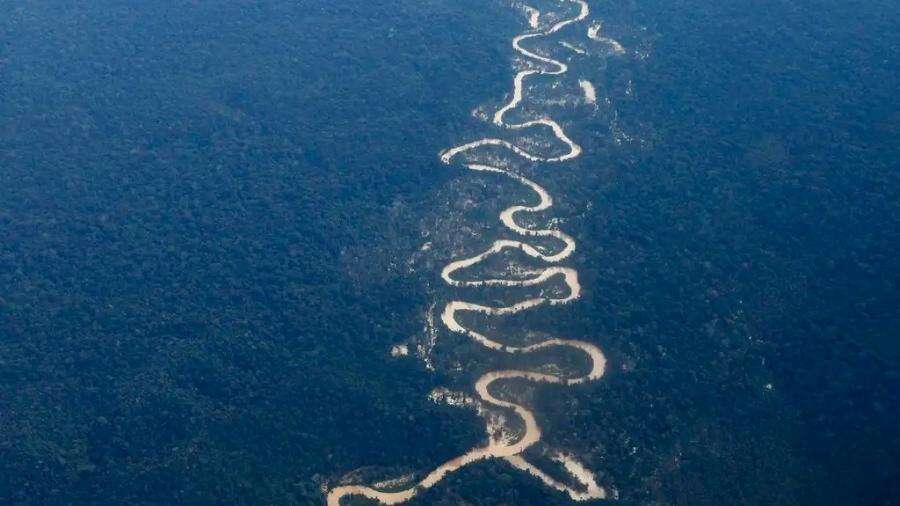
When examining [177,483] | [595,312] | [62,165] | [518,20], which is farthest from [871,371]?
[62,165]

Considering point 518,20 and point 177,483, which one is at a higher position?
point 518,20

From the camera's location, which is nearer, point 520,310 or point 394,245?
point 520,310

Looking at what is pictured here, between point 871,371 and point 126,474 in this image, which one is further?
point 871,371

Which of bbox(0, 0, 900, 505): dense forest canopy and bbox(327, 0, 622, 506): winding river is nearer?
bbox(327, 0, 622, 506): winding river

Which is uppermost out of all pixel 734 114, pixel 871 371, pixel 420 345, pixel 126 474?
pixel 734 114

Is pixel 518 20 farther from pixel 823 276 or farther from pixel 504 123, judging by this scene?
pixel 823 276

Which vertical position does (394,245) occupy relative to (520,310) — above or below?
above

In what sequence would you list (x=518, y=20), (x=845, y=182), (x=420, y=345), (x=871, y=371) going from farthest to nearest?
(x=518, y=20)
(x=845, y=182)
(x=420, y=345)
(x=871, y=371)

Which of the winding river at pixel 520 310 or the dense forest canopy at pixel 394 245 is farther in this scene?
the dense forest canopy at pixel 394 245
